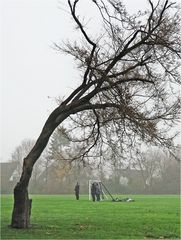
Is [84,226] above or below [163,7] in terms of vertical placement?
below

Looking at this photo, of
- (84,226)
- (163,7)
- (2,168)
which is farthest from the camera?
(2,168)

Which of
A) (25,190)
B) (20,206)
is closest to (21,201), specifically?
(20,206)

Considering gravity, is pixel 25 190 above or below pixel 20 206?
above

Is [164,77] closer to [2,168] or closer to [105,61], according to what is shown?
[105,61]

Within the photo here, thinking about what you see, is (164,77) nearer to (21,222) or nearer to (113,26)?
(113,26)

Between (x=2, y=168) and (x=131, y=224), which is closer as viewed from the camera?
(x=131, y=224)

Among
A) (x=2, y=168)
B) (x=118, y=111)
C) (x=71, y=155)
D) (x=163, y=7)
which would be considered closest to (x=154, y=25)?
(x=163, y=7)

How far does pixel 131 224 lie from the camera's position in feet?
58.4

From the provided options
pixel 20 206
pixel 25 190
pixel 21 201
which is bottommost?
pixel 20 206

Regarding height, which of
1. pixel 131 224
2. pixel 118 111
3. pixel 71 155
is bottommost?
pixel 131 224

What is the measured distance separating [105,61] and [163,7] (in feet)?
8.99

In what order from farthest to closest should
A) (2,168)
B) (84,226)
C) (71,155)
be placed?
(2,168) → (71,155) → (84,226)

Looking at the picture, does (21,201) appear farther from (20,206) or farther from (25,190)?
(25,190)

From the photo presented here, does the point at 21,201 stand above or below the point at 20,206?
above
